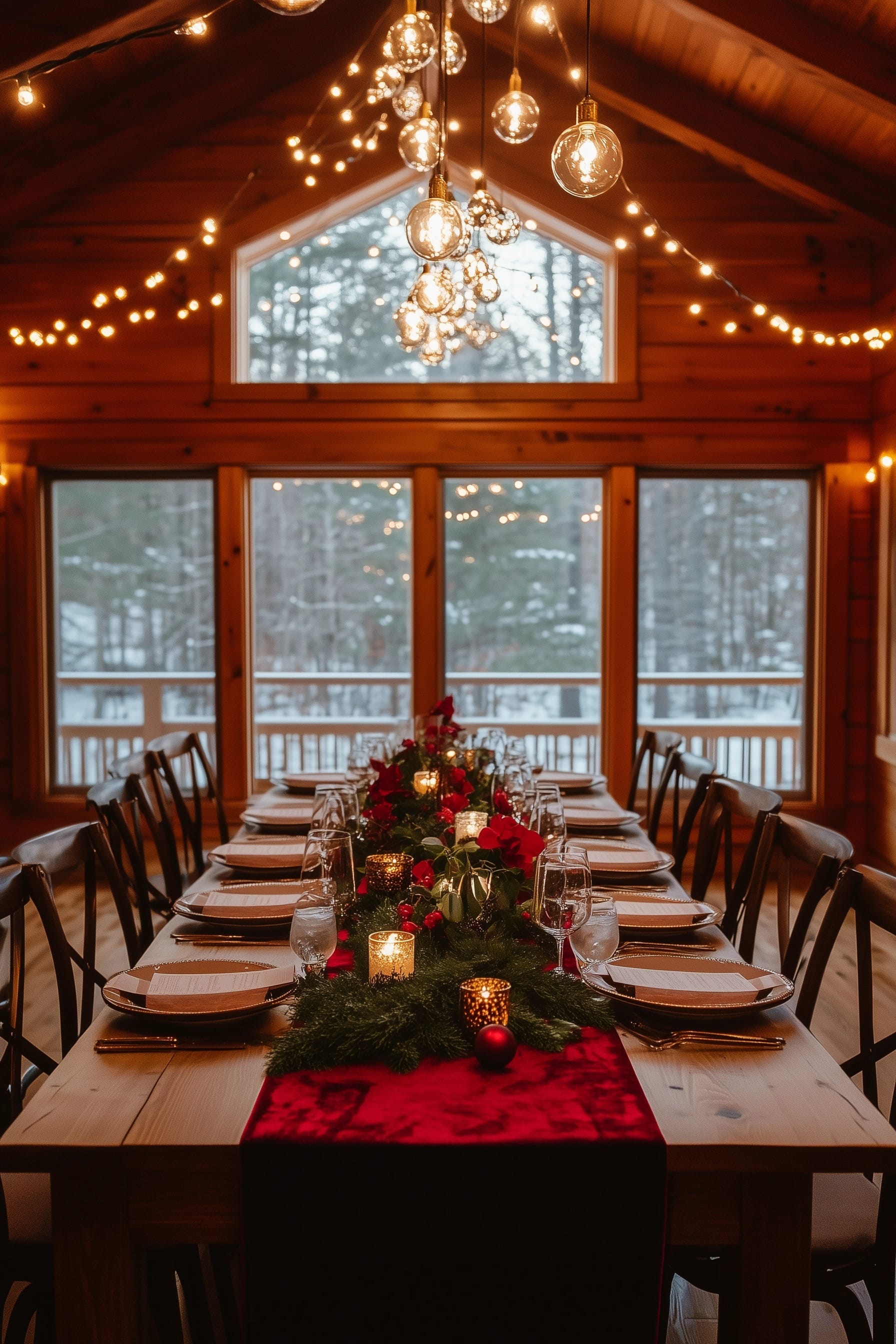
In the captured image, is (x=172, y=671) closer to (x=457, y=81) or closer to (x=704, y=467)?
(x=704, y=467)

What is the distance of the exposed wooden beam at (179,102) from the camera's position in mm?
4496

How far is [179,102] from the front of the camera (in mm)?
4629

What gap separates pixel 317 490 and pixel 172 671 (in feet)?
3.89

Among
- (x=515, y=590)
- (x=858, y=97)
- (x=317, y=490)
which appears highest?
(x=858, y=97)

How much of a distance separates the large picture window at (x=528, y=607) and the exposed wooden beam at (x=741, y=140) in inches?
61.4

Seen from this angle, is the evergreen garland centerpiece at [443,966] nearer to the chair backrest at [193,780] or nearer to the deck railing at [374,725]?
the chair backrest at [193,780]

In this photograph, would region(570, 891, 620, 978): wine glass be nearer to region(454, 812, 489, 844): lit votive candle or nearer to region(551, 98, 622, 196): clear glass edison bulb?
region(454, 812, 489, 844): lit votive candle

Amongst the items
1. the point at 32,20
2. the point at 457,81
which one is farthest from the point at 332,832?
the point at 457,81

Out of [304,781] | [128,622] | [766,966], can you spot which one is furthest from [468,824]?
[128,622]

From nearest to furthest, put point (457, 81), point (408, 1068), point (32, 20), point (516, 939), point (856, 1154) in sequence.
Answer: point (856, 1154) → point (408, 1068) → point (516, 939) → point (32, 20) → point (457, 81)

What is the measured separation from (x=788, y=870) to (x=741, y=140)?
3689mm

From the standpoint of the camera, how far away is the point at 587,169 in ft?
6.64

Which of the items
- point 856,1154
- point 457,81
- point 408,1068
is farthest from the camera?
point 457,81

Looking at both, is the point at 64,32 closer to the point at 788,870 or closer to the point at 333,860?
the point at 333,860
